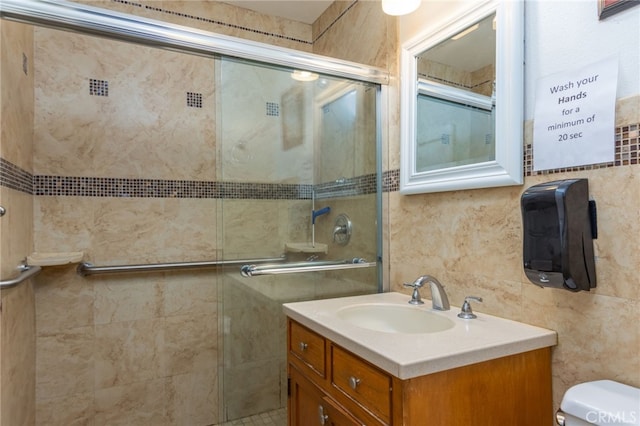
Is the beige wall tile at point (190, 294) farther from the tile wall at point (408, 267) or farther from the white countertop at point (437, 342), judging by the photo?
the white countertop at point (437, 342)

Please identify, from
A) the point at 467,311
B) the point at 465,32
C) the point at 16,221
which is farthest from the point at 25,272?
the point at 465,32

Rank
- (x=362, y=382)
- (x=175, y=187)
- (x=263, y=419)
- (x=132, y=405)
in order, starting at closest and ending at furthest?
(x=362, y=382) < (x=263, y=419) < (x=132, y=405) < (x=175, y=187)

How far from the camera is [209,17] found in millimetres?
2283

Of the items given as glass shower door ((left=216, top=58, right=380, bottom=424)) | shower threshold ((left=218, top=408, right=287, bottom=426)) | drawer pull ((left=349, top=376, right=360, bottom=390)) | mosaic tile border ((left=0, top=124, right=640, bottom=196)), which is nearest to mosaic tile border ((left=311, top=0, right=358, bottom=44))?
glass shower door ((left=216, top=58, right=380, bottom=424))

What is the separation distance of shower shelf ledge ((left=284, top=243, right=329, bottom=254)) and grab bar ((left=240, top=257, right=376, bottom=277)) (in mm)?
66

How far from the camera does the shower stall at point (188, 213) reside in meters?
1.74

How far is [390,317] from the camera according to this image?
1.45 metres

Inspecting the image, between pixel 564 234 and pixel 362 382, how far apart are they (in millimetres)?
663

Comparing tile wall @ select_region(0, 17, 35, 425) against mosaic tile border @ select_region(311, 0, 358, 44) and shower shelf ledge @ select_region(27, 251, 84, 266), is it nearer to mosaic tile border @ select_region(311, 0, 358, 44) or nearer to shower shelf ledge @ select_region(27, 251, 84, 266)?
shower shelf ledge @ select_region(27, 251, 84, 266)

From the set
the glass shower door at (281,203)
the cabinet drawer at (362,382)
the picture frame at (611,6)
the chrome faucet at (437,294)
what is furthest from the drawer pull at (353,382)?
the picture frame at (611,6)

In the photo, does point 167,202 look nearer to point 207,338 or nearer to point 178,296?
point 178,296

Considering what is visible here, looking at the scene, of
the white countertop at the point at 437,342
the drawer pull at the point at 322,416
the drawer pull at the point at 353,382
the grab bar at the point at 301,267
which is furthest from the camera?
the grab bar at the point at 301,267

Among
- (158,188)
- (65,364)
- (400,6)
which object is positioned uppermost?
(400,6)

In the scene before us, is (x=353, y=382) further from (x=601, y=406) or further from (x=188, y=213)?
(x=188, y=213)
